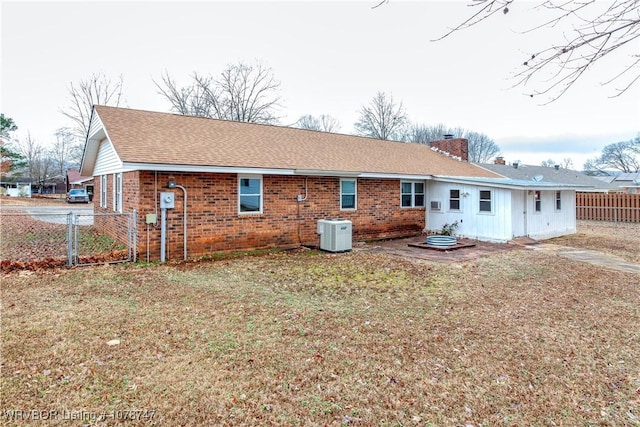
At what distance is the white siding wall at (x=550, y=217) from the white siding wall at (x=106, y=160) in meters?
15.0

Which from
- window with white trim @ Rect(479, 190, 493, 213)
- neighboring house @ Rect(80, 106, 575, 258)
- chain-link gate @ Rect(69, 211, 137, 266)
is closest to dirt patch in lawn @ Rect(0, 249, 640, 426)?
chain-link gate @ Rect(69, 211, 137, 266)

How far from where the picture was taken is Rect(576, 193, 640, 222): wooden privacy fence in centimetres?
2247

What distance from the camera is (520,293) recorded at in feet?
22.5

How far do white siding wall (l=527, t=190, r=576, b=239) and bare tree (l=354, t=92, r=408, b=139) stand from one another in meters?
25.8

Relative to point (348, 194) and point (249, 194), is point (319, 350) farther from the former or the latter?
point (348, 194)

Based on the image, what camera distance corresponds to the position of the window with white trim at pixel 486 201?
13.7 m

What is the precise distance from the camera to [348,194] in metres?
13.2

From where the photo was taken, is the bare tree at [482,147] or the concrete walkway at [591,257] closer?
the concrete walkway at [591,257]

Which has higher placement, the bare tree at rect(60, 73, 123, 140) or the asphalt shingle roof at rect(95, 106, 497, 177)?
the bare tree at rect(60, 73, 123, 140)

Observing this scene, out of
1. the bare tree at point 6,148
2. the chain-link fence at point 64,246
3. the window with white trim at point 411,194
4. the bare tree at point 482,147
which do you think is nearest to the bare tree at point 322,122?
the bare tree at point 482,147

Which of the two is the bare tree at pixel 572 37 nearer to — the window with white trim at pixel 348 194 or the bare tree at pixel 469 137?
the window with white trim at pixel 348 194

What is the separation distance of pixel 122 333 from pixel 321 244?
7409 millimetres

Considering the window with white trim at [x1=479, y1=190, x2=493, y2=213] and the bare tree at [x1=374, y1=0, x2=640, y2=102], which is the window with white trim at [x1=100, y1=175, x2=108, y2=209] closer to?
the bare tree at [x1=374, y1=0, x2=640, y2=102]

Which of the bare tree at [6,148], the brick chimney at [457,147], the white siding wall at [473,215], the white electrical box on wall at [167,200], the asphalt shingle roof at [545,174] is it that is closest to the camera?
the white electrical box on wall at [167,200]
